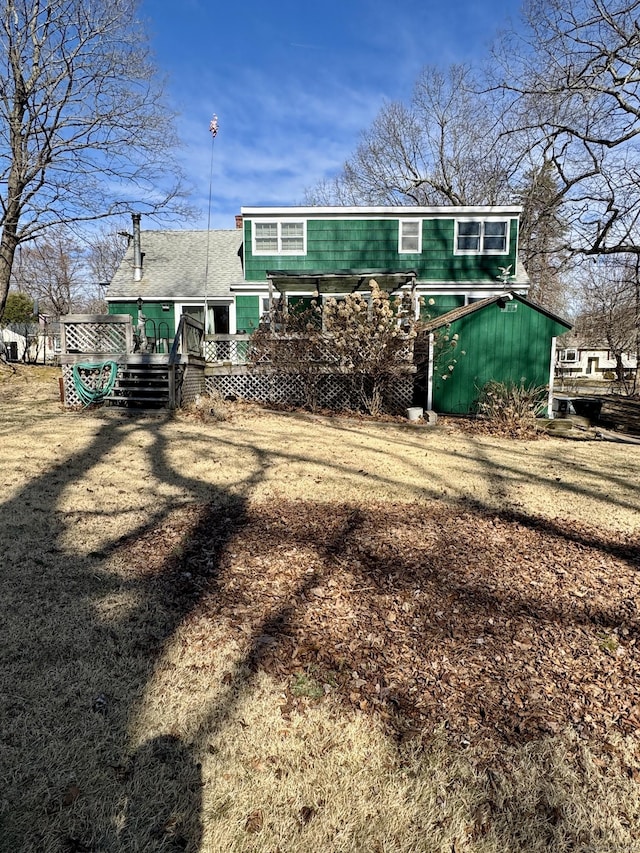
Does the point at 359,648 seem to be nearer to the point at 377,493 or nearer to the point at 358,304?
the point at 377,493

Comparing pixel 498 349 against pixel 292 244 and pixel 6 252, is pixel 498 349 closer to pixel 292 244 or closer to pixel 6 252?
pixel 292 244

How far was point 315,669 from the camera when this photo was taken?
2.58 metres

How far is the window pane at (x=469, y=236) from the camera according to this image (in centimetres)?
1666

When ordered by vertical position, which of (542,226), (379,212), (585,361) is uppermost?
(542,226)

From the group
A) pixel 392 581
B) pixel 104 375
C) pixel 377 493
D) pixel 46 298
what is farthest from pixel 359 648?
pixel 46 298

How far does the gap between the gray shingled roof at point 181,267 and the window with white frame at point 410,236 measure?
5513mm

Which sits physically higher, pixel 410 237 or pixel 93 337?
pixel 410 237

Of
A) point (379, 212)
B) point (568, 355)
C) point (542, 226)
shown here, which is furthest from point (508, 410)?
point (568, 355)

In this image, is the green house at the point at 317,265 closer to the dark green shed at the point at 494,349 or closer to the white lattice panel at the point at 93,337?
the dark green shed at the point at 494,349

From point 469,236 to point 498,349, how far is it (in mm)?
6873

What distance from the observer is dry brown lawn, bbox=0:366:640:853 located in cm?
181

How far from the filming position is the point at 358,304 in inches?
392

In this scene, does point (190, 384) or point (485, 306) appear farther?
point (485, 306)

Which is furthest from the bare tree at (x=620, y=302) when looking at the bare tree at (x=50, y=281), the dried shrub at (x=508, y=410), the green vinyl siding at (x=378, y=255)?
the bare tree at (x=50, y=281)
